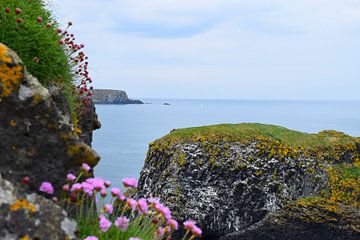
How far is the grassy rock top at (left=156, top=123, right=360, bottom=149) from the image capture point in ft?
51.0

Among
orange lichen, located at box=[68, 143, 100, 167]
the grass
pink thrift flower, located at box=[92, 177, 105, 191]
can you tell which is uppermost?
the grass

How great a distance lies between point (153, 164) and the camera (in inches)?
642

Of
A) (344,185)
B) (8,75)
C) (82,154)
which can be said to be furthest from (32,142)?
(344,185)

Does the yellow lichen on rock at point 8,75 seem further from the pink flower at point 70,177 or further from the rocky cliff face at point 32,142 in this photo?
the pink flower at point 70,177

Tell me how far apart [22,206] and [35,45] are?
159 inches

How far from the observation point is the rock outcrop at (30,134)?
15.4 ft

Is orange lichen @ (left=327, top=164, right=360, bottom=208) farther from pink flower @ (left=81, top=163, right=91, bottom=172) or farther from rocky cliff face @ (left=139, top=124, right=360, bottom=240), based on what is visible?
pink flower @ (left=81, top=163, right=91, bottom=172)

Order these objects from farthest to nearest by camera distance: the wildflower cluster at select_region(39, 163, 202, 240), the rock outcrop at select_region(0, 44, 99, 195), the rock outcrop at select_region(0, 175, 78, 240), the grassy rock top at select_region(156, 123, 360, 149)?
the grassy rock top at select_region(156, 123, 360, 149) → the wildflower cluster at select_region(39, 163, 202, 240) → the rock outcrop at select_region(0, 44, 99, 195) → the rock outcrop at select_region(0, 175, 78, 240)

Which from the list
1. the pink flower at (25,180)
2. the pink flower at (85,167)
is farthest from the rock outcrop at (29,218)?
the pink flower at (85,167)

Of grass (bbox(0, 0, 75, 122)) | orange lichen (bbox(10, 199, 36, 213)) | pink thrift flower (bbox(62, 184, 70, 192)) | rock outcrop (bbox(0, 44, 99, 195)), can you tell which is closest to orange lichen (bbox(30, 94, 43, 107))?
rock outcrop (bbox(0, 44, 99, 195))

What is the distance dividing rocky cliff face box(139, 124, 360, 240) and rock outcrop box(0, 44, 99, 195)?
9.97 meters

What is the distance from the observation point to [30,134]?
4.81 m

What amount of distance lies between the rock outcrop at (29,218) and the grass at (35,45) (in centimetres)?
337

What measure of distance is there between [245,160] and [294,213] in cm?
207
